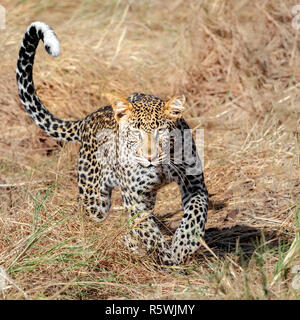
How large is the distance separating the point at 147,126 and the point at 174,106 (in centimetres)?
30

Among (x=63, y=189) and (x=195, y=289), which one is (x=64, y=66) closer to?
(x=63, y=189)

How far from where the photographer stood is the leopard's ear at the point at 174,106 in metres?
5.44

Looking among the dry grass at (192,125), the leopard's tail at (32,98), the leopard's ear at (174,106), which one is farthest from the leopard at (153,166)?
the leopard's tail at (32,98)

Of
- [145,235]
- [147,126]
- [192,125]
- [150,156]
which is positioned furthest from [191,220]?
[192,125]

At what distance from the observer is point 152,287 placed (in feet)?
16.3

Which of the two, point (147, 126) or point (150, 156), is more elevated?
point (147, 126)

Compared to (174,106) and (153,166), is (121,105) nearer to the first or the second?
(174,106)

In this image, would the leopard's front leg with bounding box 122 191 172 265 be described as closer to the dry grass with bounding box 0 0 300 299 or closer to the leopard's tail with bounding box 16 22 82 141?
the dry grass with bounding box 0 0 300 299

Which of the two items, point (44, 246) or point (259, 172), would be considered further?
point (259, 172)

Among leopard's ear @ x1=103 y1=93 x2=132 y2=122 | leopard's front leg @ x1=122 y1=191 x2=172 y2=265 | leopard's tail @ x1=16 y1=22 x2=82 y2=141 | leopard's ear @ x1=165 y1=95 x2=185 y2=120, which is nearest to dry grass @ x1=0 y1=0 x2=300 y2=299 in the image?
leopard's front leg @ x1=122 y1=191 x2=172 y2=265

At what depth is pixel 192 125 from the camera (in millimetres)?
8758

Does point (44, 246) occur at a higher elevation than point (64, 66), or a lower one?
lower
